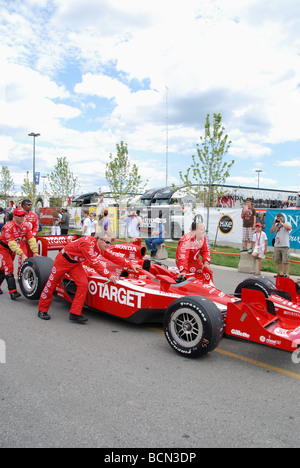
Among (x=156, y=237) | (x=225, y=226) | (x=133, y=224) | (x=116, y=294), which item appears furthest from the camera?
(x=225, y=226)

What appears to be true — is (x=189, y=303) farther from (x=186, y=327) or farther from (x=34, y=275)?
(x=34, y=275)

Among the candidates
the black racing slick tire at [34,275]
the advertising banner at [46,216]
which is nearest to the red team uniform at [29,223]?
the black racing slick tire at [34,275]

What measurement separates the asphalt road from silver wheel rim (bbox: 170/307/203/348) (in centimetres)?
20

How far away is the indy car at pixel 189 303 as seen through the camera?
3.71 m

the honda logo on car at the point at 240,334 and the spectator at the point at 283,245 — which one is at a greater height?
the spectator at the point at 283,245

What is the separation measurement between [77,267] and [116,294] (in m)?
0.78

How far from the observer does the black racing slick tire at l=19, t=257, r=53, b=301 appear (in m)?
5.93

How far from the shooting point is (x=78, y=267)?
5.23m

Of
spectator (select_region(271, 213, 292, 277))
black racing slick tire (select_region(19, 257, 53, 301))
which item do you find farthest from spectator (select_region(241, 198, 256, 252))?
black racing slick tire (select_region(19, 257, 53, 301))

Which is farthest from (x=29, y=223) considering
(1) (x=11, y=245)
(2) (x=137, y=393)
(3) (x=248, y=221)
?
(3) (x=248, y=221)

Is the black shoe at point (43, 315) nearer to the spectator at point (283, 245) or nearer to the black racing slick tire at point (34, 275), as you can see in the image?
the black racing slick tire at point (34, 275)

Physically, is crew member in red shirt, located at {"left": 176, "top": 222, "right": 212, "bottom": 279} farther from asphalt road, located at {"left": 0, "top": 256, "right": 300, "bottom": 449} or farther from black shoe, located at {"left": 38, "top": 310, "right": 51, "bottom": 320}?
black shoe, located at {"left": 38, "top": 310, "right": 51, "bottom": 320}
